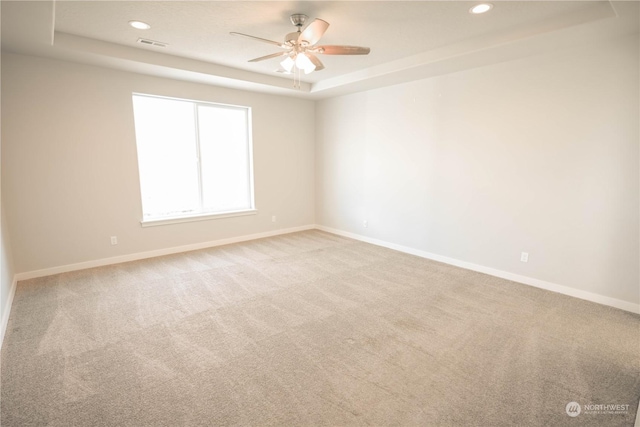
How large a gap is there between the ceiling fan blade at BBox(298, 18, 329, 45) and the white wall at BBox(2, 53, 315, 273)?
2690mm

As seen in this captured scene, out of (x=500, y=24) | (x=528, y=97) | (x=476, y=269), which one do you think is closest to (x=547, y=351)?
(x=476, y=269)

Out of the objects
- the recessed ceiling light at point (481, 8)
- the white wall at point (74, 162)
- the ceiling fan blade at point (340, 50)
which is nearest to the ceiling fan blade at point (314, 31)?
the ceiling fan blade at point (340, 50)

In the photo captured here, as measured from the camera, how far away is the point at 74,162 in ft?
12.3

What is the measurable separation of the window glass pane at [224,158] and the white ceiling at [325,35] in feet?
3.47

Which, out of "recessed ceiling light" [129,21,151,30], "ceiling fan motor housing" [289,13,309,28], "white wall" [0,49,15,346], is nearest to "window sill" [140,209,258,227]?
"white wall" [0,49,15,346]

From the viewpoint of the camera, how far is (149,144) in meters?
4.39

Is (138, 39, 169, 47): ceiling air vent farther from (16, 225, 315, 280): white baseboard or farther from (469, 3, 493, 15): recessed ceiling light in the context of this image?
(469, 3, 493, 15): recessed ceiling light

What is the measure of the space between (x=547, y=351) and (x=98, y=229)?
491 cm

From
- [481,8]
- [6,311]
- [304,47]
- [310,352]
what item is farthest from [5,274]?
[481,8]

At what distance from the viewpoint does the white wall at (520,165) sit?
289cm

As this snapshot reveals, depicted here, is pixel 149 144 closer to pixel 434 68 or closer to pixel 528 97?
pixel 434 68

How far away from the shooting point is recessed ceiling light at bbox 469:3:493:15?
96.7 inches

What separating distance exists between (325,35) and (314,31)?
81 centimetres

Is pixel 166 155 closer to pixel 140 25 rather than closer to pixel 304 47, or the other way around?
pixel 140 25
